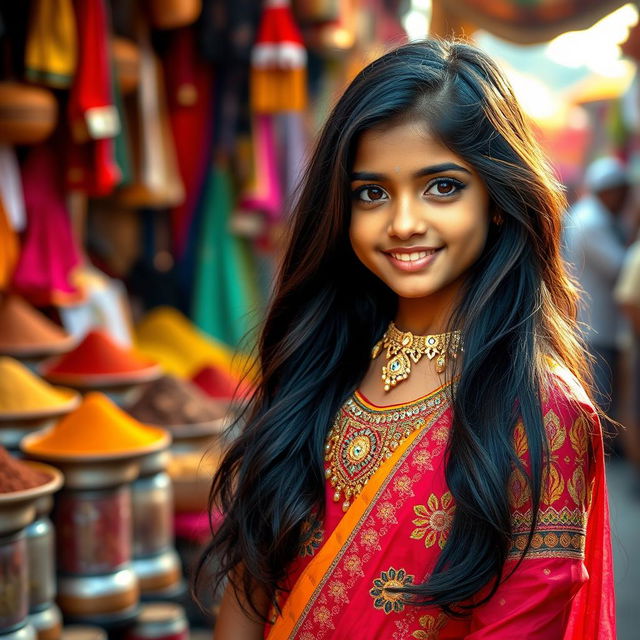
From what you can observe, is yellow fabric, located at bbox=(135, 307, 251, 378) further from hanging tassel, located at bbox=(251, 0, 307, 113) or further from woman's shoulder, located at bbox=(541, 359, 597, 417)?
woman's shoulder, located at bbox=(541, 359, 597, 417)

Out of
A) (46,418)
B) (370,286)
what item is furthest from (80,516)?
(370,286)

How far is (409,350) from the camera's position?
64.1 inches

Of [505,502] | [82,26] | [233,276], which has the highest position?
[82,26]

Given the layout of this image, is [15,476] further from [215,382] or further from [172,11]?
[172,11]

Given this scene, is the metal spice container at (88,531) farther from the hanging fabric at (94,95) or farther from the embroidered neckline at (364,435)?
the hanging fabric at (94,95)

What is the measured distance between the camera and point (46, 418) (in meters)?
2.89

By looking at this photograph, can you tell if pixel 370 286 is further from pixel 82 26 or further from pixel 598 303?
pixel 598 303

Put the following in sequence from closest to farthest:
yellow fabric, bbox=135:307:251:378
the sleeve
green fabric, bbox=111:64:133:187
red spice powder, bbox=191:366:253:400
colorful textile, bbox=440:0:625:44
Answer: the sleeve → colorful textile, bbox=440:0:625:44 → red spice powder, bbox=191:366:253:400 → green fabric, bbox=111:64:133:187 → yellow fabric, bbox=135:307:251:378

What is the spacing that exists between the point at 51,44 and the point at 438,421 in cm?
250

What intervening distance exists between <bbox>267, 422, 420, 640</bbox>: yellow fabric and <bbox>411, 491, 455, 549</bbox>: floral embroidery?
0.07 meters

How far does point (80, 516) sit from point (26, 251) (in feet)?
4.78

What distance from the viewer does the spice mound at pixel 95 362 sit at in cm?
339

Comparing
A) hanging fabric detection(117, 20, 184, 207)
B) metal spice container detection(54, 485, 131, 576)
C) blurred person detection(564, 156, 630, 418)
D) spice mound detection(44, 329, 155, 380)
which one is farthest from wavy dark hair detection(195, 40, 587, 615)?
blurred person detection(564, 156, 630, 418)

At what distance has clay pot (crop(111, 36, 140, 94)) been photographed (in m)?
4.06
